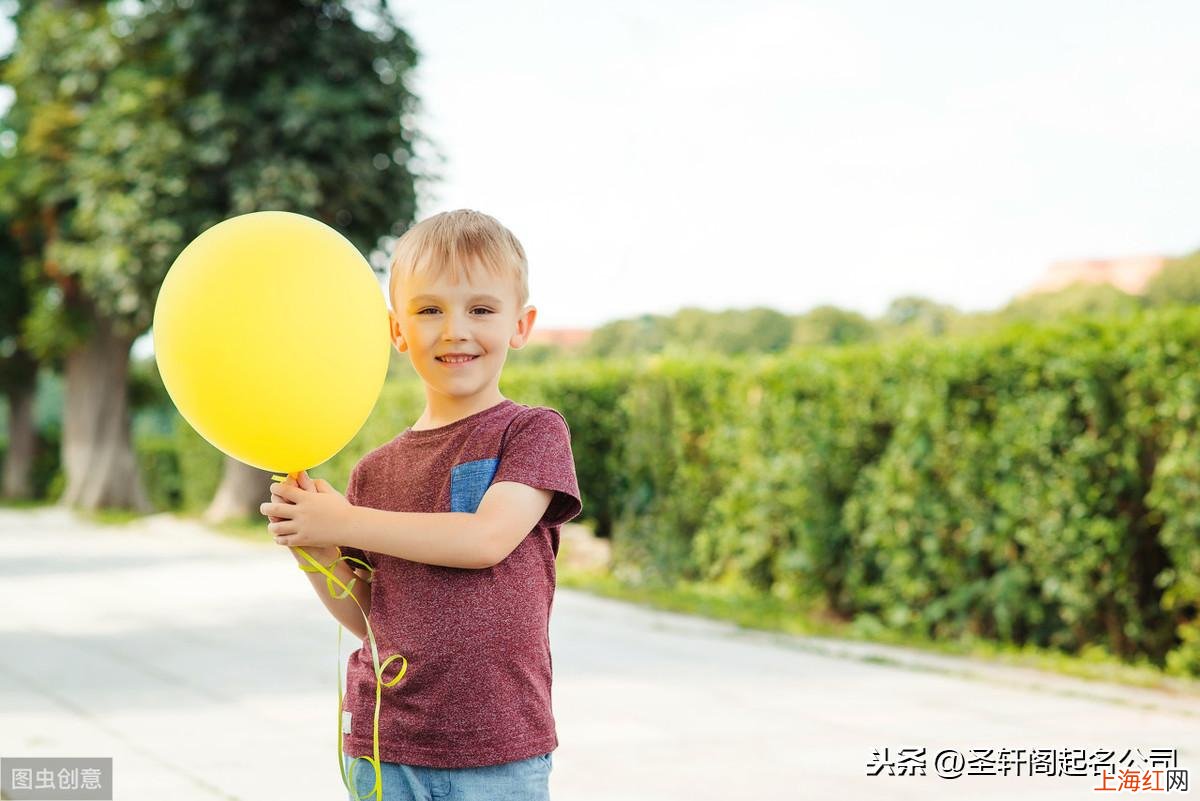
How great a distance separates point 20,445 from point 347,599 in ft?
106

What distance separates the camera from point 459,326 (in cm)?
214

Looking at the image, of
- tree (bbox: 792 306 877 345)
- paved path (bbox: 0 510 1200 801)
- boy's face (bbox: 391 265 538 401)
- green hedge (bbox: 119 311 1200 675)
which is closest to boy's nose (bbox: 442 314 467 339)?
boy's face (bbox: 391 265 538 401)

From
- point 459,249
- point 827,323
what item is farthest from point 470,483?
point 827,323

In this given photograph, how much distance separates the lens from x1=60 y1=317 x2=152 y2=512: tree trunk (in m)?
23.7

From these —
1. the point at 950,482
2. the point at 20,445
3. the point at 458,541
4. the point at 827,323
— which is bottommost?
the point at 20,445

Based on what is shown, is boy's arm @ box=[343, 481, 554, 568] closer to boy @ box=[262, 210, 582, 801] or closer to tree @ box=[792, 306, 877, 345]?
boy @ box=[262, 210, 582, 801]

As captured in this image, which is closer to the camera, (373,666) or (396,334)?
(373,666)

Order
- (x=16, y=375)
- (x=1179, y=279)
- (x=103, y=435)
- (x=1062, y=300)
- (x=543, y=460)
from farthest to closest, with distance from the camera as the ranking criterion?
(x=16, y=375) → (x=1179, y=279) → (x=1062, y=300) → (x=103, y=435) → (x=543, y=460)

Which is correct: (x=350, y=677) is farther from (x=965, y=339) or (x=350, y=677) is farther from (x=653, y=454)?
(x=653, y=454)

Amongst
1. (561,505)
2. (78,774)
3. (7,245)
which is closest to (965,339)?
(78,774)

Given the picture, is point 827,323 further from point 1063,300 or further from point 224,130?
point 1063,300

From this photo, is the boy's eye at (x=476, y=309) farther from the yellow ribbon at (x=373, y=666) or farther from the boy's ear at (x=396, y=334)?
the yellow ribbon at (x=373, y=666)

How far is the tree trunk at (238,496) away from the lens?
18719 mm

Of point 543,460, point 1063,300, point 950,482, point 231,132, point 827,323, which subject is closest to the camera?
point 543,460
